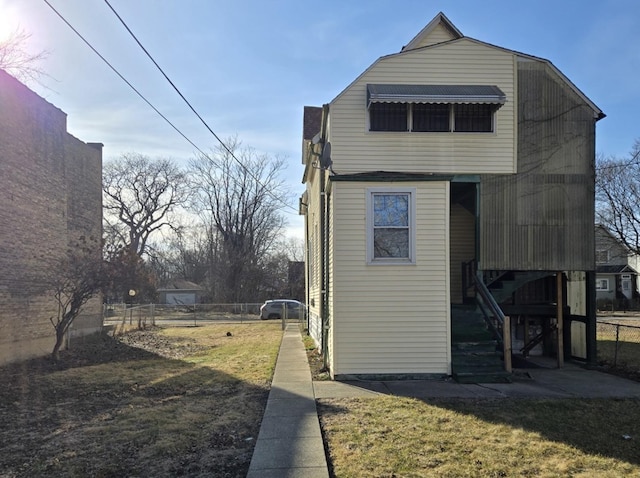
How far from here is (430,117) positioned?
33.5ft

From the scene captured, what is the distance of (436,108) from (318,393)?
19.4ft

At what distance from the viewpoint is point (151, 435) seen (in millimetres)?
6160

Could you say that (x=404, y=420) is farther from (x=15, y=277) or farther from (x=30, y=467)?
(x=15, y=277)

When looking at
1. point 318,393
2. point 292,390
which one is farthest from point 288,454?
point 292,390

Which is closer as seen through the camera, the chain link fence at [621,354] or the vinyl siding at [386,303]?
the vinyl siding at [386,303]

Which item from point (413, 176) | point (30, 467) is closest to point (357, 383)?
point (413, 176)

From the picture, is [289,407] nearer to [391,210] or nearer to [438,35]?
[391,210]

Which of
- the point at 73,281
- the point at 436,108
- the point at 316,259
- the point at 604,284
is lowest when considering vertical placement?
the point at 604,284

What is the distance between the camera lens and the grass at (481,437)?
4.96 m

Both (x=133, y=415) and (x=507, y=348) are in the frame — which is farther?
(x=507, y=348)

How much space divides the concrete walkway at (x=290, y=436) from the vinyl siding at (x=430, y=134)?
4164mm

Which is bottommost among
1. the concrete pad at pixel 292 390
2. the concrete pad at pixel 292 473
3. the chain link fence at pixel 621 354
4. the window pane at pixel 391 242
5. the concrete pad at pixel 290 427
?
the chain link fence at pixel 621 354

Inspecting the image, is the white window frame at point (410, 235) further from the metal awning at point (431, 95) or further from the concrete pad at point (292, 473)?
the concrete pad at point (292, 473)

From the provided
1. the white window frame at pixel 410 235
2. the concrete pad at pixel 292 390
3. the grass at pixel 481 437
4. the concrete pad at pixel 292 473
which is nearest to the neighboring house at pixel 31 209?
the concrete pad at pixel 292 390
